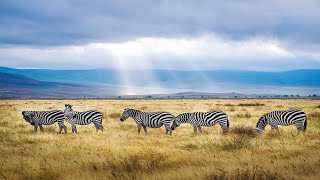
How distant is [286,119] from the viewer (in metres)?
22.6

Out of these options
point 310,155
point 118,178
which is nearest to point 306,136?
point 310,155

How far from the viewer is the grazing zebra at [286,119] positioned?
22.3 m

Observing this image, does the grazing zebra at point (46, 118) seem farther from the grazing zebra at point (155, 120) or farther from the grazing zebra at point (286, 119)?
the grazing zebra at point (286, 119)

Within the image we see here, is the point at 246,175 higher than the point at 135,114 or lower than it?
lower

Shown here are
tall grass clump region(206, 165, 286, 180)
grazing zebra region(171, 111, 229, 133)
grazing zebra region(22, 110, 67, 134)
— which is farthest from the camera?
grazing zebra region(22, 110, 67, 134)

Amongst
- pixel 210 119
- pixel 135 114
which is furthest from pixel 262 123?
pixel 135 114

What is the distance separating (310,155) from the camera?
1366cm

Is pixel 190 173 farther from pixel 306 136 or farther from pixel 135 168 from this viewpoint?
pixel 306 136

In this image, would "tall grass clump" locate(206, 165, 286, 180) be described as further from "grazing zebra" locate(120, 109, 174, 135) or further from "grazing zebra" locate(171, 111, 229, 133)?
"grazing zebra" locate(120, 109, 174, 135)

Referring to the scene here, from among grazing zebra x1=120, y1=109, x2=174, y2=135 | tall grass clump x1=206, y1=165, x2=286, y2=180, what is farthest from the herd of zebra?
tall grass clump x1=206, y1=165, x2=286, y2=180

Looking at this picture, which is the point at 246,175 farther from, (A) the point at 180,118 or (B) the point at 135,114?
(B) the point at 135,114

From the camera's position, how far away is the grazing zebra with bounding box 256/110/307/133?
22.3m

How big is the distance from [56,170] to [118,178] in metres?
2.28

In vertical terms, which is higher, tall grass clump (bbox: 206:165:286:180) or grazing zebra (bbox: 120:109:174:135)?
grazing zebra (bbox: 120:109:174:135)
